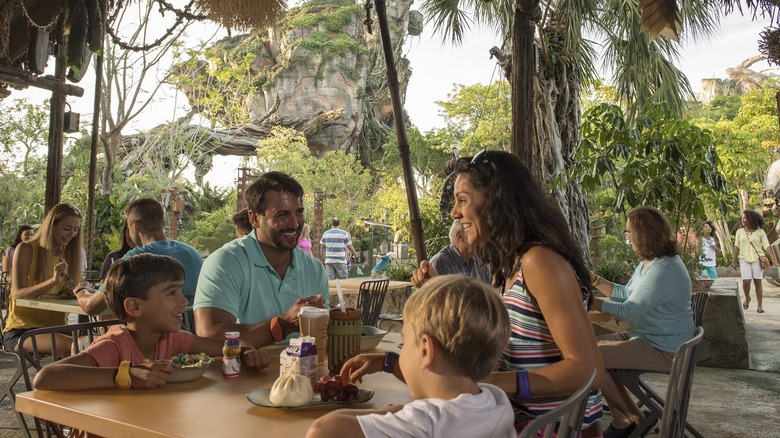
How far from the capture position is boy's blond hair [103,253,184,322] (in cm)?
209

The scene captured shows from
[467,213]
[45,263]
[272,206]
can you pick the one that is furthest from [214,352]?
[45,263]

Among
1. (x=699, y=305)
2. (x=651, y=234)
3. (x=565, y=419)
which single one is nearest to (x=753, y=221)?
(x=699, y=305)

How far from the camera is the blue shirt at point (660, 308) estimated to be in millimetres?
3539

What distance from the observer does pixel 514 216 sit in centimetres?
195

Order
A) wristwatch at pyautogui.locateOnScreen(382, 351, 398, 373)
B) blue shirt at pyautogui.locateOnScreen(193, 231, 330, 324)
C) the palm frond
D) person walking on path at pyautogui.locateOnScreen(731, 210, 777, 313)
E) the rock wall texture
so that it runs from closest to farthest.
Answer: wristwatch at pyautogui.locateOnScreen(382, 351, 398, 373) → blue shirt at pyautogui.locateOnScreen(193, 231, 330, 324) → person walking on path at pyautogui.locateOnScreen(731, 210, 777, 313) → the palm frond → the rock wall texture

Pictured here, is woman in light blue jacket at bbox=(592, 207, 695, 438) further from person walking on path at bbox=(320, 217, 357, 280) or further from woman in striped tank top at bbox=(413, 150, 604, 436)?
person walking on path at bbox=(320, 217, 357, 280)

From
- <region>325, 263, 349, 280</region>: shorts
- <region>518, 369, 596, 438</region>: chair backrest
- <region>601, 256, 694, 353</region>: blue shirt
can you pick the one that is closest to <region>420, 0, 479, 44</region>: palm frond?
<region>325, 263, 349, 280</region>: shorts

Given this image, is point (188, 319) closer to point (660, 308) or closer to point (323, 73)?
point (660, 308)

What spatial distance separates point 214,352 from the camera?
2.31 metres

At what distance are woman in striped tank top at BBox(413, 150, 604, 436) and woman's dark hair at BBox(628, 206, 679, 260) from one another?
1.86 m

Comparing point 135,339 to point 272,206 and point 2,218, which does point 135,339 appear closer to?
point 272,206

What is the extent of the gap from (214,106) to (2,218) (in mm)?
11730

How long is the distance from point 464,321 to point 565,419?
→ 1.11 feet

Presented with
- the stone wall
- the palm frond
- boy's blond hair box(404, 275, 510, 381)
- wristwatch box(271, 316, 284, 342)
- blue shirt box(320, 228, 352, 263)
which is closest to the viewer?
boy's blond hair box(404, 275, 510, 381)
